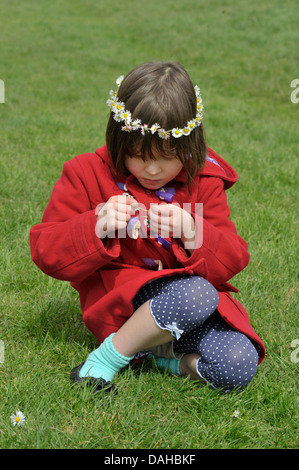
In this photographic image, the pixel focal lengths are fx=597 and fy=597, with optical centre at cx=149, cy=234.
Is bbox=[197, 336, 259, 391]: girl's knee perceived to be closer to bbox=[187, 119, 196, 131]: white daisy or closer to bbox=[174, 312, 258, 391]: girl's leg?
bbox=[174, 312, 258, 391]: girl's leg

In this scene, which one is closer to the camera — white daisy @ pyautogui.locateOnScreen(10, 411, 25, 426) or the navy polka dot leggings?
white daisy @ pyautogui.locateOnScreen(10, 411, 25, 426)

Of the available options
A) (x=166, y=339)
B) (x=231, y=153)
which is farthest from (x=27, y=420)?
(x=231, y=153)

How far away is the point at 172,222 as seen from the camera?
227cm

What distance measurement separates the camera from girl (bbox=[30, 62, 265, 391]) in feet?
7.43

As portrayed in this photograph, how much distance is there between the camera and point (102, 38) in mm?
12133

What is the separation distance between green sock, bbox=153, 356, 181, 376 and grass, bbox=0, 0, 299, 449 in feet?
0.14

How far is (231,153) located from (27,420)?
155 inches

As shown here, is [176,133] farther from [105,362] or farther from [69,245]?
[105,362]

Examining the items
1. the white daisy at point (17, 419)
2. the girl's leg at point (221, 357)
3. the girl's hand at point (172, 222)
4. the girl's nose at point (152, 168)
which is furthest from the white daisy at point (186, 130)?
the white daisy at point (17, 419)

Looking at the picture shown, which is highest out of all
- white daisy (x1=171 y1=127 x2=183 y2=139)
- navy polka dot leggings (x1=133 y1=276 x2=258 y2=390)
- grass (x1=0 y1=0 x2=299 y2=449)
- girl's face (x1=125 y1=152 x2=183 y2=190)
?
white daisy (x1=171 y1=127 x2=183 y2=139)

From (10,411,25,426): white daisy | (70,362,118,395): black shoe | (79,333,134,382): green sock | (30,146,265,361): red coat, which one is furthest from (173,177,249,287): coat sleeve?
(10,411,25,426): white daisy

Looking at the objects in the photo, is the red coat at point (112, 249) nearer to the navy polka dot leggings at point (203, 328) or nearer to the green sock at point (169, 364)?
the navy polka dot leggings at point (203, 328)

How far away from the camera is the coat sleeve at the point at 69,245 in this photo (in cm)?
226

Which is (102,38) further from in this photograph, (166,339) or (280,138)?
(166,339)
